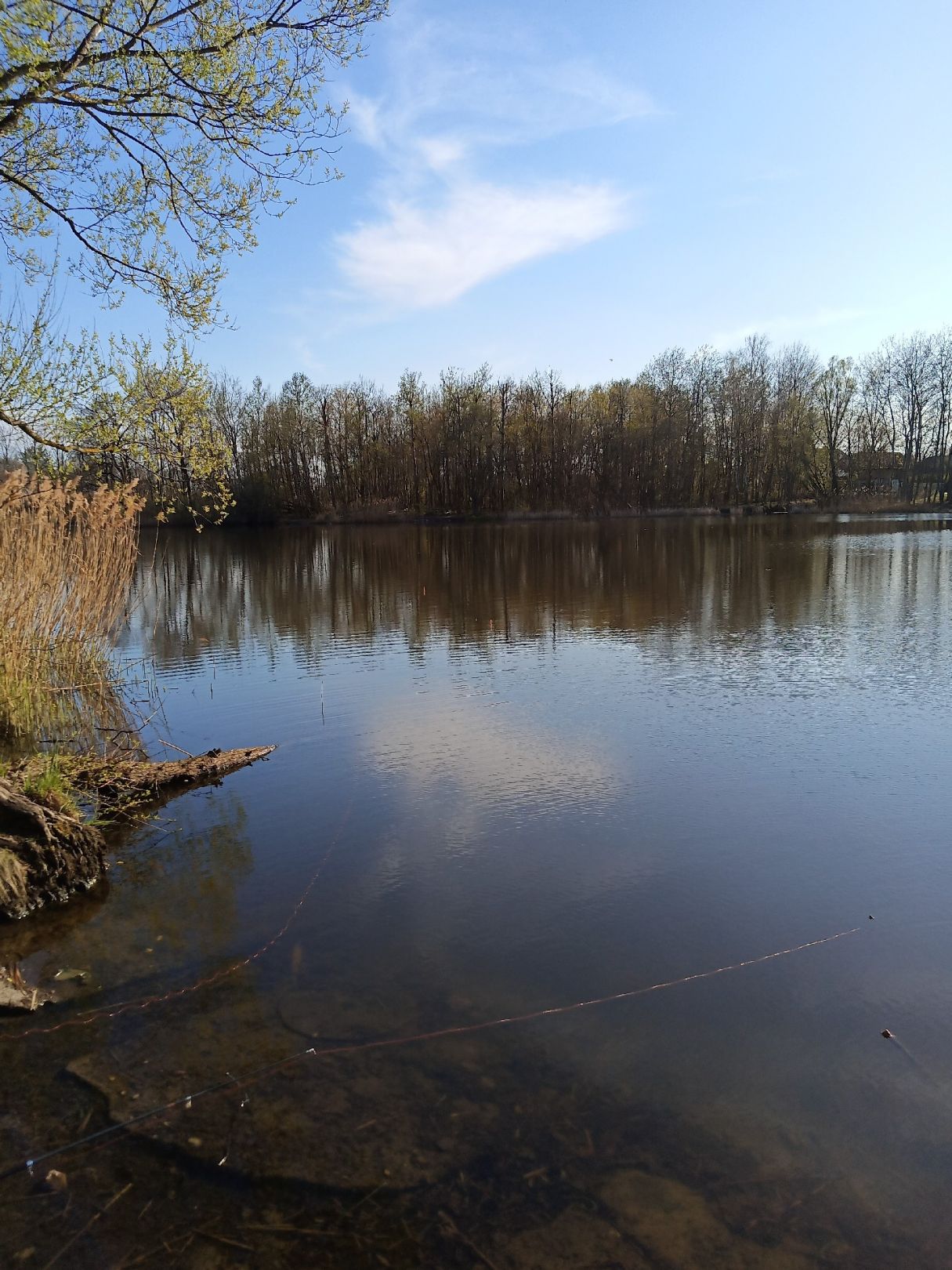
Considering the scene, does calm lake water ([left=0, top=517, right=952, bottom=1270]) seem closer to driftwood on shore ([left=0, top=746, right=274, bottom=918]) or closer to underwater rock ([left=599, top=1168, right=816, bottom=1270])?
underwater rock ([left=599, top=1168, right=816, bottom=1270])

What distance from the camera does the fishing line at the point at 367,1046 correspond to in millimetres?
3557

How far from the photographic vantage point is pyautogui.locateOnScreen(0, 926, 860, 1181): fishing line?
11.7 feet

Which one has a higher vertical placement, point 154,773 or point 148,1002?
point 154,773

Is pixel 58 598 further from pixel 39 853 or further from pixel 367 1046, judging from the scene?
pixel 367 1046

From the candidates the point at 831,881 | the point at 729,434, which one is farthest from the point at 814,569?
the point at 729,434

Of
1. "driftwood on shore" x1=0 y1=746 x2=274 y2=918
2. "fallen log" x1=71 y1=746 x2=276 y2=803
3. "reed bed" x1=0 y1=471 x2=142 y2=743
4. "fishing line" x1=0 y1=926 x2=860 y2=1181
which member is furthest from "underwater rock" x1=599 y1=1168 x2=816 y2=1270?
"reed bed" x1=0 y1=471 x2=142 y2=743

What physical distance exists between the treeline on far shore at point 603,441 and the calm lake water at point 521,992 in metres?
61.5

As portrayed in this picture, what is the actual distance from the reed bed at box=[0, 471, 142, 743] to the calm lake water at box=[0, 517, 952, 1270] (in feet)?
4.57

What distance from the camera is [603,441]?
70.8 meters

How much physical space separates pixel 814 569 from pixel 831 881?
67.5 feet

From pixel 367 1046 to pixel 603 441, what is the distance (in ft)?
230

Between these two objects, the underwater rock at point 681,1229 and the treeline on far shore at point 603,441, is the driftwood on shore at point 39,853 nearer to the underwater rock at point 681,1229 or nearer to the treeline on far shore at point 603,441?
the underwater rock at point 681,1229

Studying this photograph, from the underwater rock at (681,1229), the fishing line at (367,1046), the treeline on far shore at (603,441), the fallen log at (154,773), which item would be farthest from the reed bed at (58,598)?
the treeline on far shore at (603,441)

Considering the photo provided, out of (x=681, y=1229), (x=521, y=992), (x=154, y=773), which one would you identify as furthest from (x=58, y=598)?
(x=681, y=1229)
